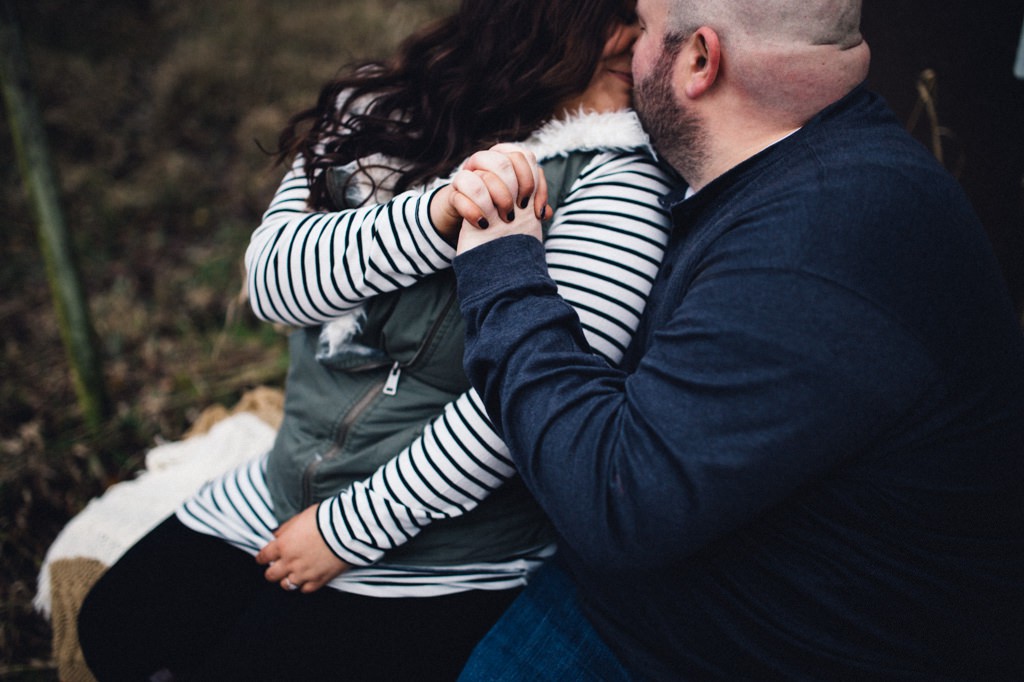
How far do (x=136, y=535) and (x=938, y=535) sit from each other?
2.14 meters

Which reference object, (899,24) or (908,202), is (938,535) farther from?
(899,24)

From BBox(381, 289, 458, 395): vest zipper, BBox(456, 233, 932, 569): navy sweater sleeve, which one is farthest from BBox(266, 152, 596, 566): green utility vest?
BBox(456, 233, 932, 569): navy sweater sleeve

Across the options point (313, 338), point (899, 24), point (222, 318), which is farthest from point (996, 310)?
point (222, 318)

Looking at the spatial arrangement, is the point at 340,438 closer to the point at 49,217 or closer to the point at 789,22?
the point at 789,22

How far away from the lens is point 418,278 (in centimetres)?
137

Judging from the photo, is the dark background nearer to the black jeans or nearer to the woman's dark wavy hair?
the woman's dark wavy hair

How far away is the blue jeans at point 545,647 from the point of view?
1353 millimetres

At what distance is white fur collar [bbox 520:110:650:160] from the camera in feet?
4.53

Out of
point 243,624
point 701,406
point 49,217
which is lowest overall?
point 243,624

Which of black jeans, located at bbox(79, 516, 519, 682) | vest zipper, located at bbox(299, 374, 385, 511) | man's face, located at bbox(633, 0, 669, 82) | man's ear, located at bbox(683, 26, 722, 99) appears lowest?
black jeans, located at bbox(79, 516, 519, 682)

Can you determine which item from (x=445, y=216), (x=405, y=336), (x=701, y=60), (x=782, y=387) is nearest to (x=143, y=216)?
(x=405, y=336)

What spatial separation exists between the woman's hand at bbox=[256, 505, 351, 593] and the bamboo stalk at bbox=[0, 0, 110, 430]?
1.79 metres

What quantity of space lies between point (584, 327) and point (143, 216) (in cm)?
429

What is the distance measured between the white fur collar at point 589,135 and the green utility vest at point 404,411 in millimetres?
26
